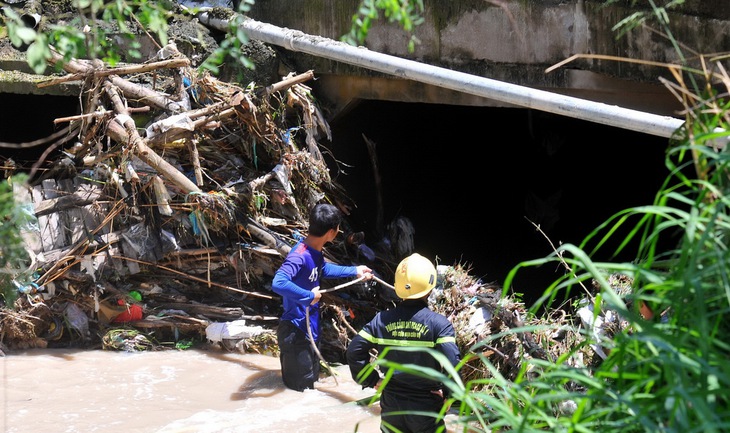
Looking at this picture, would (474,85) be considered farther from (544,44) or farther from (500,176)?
(500,176)

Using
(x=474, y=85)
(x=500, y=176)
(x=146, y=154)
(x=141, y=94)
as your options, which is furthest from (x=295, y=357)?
(x=500, y=176)

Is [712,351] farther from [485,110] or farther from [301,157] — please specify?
[485,110]

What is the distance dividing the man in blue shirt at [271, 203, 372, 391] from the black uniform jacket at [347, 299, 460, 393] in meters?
1.21

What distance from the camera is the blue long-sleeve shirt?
5418mm

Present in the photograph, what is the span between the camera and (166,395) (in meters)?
5.77

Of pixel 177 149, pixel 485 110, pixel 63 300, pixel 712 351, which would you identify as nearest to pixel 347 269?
pixel 177 149

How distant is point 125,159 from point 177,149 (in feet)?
1.68

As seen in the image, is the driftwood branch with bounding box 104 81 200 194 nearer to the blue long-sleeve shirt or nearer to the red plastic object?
the red plastic object

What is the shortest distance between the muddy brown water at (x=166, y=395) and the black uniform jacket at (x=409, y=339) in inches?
34.7

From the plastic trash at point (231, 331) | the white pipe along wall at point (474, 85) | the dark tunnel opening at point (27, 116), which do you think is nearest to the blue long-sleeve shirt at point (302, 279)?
the plastic trash at point (231, 331)

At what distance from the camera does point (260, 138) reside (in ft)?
22.2

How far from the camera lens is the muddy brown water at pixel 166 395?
527cm

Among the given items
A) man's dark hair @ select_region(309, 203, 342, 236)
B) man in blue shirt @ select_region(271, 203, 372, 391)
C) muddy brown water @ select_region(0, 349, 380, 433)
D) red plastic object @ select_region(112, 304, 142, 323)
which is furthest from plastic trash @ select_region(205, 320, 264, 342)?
man's dark hair @ select_region(309, 203, 342, 236)

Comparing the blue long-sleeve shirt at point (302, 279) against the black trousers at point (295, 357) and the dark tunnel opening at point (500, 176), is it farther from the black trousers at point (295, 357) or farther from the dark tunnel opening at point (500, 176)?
the dark tunnel opening at point (500, 176)
